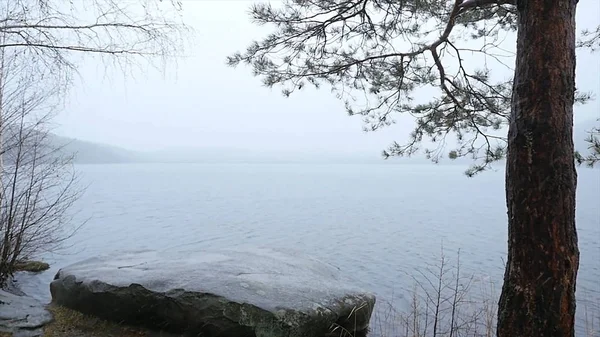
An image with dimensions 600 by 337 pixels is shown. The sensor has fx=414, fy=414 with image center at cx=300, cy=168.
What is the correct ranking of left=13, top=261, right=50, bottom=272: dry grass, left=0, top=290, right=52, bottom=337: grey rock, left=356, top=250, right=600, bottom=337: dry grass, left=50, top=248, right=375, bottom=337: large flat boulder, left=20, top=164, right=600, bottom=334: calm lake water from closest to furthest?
left=0, top=290, right=52, bottom=337: grey rock < left=50, top=248, right=375, bottom=337: large flat boulder < left=356, top=250, right=600, bottom=337: dry grass < left=13, top=261, right=50, bottom=272: dry grass < left=20, top=164, right=600, bottom=334: calm lake water

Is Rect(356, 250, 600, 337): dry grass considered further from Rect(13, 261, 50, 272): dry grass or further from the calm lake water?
Rect(13, 261, 50, 272): dry grass

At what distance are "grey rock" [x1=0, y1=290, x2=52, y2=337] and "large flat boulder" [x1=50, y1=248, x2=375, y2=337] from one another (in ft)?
1.24

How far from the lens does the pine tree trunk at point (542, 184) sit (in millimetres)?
2424

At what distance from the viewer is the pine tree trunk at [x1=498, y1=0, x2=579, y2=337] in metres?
2.42

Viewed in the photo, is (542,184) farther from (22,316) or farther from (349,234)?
(349,234)

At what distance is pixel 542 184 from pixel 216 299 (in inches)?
128

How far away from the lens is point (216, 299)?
171 inches

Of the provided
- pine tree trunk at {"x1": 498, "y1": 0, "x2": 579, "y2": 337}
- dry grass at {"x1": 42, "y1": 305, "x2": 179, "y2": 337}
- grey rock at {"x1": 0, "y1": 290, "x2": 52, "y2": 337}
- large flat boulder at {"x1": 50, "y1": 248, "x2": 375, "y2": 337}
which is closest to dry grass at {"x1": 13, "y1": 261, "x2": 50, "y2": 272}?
large flat boulder at {"x1": 50, "y1": 248, "x2": 375, "y2": 337}

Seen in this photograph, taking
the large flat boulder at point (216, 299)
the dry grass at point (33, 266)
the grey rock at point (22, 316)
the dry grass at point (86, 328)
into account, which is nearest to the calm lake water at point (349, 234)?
the dry grass at point (33, 266)

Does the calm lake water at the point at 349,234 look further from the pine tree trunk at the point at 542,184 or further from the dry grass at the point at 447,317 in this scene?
the pine tree trunk at the point at 542,184

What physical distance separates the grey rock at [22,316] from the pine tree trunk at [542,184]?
4.26 m

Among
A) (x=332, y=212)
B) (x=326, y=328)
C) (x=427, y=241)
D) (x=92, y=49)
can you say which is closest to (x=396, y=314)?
(x=326, y=328)

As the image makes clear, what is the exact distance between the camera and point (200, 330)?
4348 mm

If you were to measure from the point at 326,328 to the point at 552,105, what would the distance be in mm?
3139
